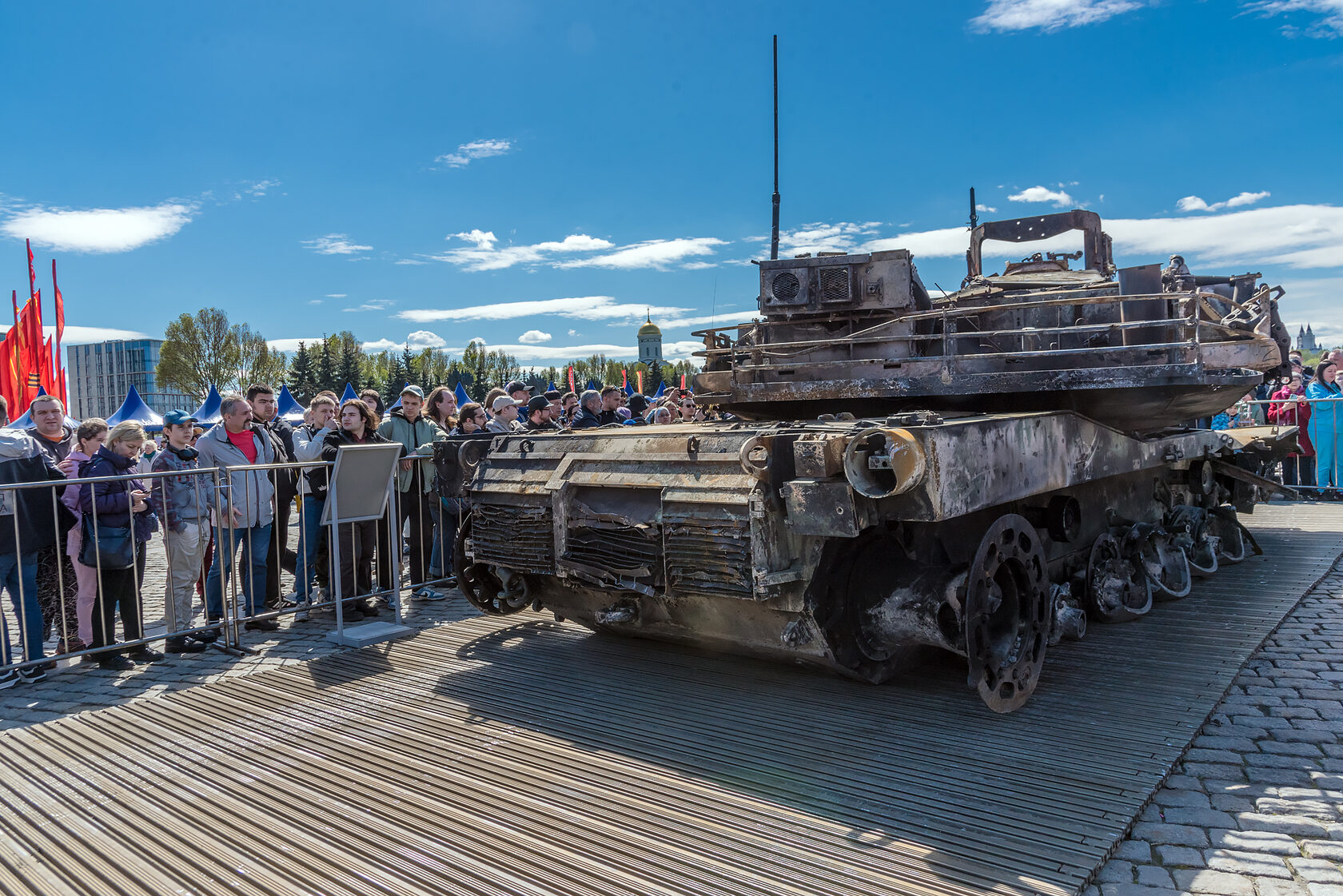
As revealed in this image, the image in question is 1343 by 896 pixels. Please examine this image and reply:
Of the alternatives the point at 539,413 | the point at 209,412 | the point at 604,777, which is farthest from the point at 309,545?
the point at 209,412

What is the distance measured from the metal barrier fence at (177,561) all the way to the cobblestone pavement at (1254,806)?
5.64 m

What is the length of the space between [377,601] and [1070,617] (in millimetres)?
5934

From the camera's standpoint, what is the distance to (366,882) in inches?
139

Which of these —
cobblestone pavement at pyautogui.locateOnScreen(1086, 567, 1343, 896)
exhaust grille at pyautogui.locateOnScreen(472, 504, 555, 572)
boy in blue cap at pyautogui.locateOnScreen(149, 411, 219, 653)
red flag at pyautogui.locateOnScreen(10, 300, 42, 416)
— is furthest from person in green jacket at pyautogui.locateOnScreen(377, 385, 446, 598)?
red flag at pyautogui.locateOnScreen(10, 300, 42, 416)

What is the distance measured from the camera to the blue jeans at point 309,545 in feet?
26.7

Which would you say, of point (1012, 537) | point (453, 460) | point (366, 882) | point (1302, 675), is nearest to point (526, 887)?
point (366, 882)

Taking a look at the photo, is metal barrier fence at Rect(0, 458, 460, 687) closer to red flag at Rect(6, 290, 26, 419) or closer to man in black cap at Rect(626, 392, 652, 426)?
man in black cap at Rect(626, 392, 652, 426)

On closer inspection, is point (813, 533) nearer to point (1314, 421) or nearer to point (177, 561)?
point (177, 561)

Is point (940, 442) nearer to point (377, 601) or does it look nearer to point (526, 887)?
point (526, 887)

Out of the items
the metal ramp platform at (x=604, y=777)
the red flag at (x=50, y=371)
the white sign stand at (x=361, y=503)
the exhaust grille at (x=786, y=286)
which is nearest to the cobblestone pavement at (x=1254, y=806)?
the metal ramp platform at (x=604, y=777)

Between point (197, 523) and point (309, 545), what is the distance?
1.31 m

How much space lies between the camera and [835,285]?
7203 millimetres

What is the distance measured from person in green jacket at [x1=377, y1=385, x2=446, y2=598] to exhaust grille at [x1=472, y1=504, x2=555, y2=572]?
2713 millimetres

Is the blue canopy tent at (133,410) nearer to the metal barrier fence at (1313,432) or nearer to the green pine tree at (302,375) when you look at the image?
the metal barrier fence at (1313,432)
